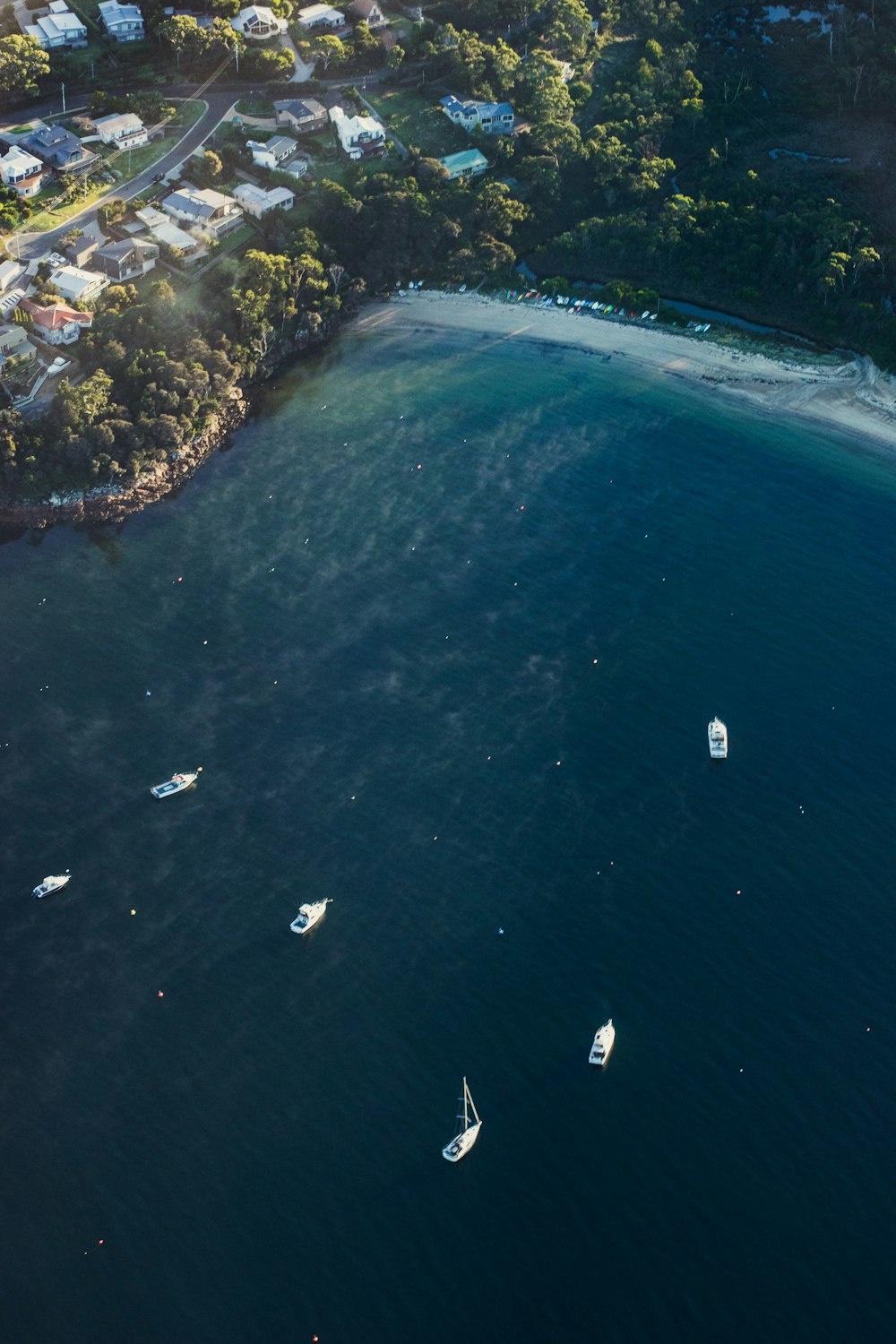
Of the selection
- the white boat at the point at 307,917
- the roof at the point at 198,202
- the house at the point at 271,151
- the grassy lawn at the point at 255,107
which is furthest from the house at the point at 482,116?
the white boat at the point at 307,917

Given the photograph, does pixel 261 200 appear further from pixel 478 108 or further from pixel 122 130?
pixel 478 108

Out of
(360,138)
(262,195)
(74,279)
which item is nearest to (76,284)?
(74,279)

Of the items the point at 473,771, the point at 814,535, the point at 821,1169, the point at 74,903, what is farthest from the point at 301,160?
the point at 821,1169

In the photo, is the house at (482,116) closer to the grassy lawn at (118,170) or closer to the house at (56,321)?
the grassy lawn at (118,170)

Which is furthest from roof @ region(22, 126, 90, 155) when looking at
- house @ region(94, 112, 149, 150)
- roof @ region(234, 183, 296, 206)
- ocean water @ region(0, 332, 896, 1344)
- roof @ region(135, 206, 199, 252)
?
ocean water @ region(0, 332, 896, 1344)

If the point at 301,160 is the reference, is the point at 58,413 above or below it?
below

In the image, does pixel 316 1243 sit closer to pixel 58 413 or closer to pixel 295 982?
pixel 295 982
